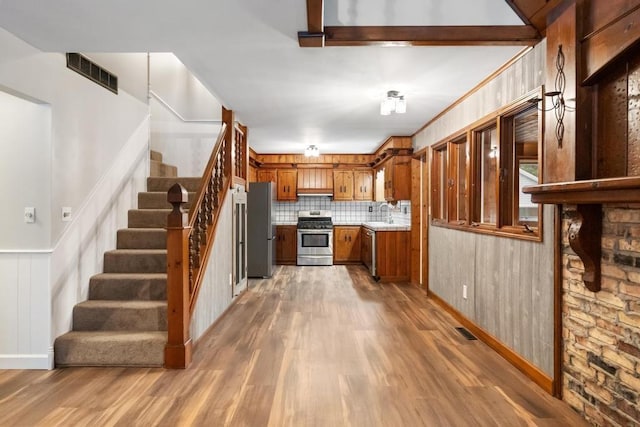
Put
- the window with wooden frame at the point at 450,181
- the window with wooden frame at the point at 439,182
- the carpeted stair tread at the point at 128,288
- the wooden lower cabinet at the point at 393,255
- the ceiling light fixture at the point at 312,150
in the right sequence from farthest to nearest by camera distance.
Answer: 1. the ceiling light fixture at the point at 312,150
2. the wooden lower cabinet at the point at 393,255
3. the window with wooden frame at the point at 439,182
4. the window with wooden frame at the point at 450,181
5. the carpeted stair tread at the point at 128,288

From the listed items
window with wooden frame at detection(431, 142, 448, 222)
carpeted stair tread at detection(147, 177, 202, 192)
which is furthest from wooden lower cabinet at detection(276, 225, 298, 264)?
window with wooden frame at detection(431, 142, 448, 222)

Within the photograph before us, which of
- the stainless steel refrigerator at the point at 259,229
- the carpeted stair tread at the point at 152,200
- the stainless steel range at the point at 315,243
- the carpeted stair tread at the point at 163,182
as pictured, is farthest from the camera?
the stainless steel range at the point at 315,243

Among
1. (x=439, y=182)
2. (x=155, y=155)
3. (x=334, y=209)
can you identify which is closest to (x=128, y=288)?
(x=155, y=155)

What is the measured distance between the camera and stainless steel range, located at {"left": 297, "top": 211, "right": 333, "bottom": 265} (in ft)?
24.5

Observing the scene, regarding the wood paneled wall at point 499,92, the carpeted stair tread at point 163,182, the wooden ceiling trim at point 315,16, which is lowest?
the carpeted stair tread at point 163,182

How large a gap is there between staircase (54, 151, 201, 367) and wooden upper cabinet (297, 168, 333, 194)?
4.32 metres

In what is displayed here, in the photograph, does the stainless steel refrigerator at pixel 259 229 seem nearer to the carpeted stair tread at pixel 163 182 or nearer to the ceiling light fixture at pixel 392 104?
the carpeted stair tread at pixel 163 182

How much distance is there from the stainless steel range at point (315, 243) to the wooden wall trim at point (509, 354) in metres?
3.69

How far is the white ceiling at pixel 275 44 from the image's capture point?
7.04ft

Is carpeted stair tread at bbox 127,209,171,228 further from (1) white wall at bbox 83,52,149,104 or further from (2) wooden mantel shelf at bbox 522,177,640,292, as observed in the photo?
(2) wooden mantel shelf at bbox 522,177,640,292

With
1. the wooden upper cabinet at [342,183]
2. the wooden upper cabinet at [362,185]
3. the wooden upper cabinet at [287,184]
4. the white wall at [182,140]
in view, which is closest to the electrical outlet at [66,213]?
the white wall at [182,140]

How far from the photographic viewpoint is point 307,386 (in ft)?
7.95

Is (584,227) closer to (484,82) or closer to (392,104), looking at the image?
(484,82)

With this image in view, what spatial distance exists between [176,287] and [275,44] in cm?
197
